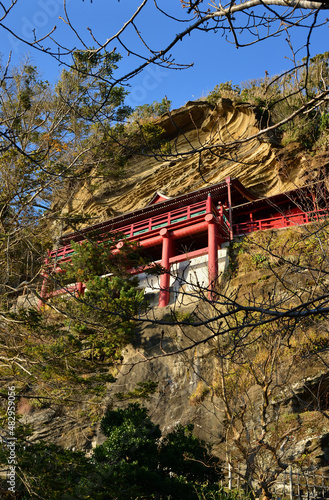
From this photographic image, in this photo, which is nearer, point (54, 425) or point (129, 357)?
point (54, 425)

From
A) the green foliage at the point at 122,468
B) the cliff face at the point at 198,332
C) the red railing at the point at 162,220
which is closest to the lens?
the green foliage at the point at 122,468

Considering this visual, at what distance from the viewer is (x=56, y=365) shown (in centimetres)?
742

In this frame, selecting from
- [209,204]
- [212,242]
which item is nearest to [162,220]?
[209,204]

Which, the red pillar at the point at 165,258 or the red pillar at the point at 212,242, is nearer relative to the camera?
the red pillar at the point at 212,242

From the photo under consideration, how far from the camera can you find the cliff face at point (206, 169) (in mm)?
17703

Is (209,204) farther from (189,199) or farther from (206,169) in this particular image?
(206,169)

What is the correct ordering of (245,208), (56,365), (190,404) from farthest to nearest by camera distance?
(245,208), (190,404), (56,365)

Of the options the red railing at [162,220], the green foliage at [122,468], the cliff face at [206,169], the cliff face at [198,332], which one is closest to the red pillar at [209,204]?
the red railing at [162,220]

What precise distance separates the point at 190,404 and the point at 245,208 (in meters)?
9.45

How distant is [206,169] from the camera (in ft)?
63.7

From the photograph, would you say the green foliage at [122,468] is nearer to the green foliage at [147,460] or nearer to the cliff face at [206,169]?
the green foliage at [147,460]

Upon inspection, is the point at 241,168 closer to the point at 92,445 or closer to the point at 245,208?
the point at 245,208

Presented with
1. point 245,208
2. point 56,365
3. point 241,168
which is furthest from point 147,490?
point 241,168

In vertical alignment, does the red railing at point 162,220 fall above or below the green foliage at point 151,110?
below
